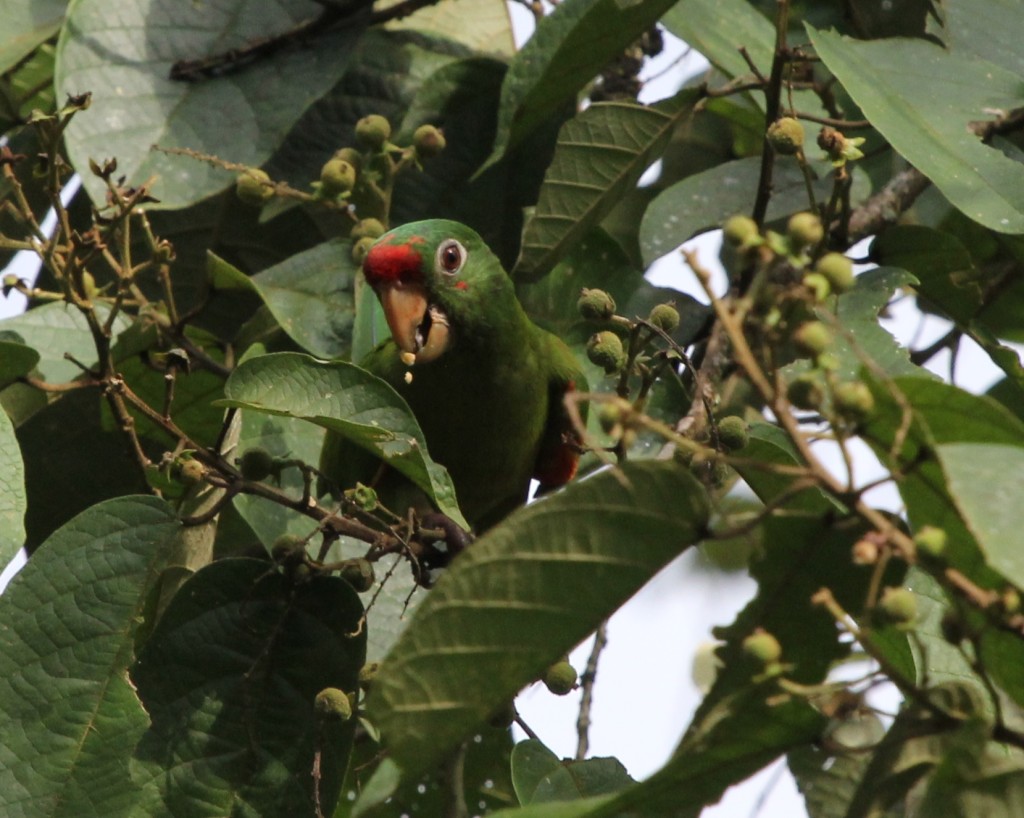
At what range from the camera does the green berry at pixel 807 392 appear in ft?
4.00

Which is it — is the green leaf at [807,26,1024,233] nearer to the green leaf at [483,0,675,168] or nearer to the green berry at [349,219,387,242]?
the green leaf at [483,0,675,168]

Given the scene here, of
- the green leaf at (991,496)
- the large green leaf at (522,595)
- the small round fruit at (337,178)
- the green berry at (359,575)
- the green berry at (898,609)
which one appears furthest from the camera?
the small round fruit at (337,178)

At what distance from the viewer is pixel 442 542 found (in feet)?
7.97

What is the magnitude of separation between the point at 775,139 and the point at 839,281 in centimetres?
89

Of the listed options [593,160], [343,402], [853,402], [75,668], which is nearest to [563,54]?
[593,160]

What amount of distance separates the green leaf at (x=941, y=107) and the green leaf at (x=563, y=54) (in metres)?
0.42

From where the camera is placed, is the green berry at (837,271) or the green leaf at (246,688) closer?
the green berry at (837,271)

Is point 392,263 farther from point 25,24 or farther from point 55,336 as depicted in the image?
point 25,24

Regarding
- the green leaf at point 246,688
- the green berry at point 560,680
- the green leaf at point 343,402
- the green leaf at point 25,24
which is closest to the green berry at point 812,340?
the green leaf at point 343,402

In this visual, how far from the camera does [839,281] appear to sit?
4.25 ft

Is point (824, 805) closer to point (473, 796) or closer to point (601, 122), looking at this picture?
point (473, 796)

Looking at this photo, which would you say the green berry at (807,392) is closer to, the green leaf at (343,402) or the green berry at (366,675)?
the green leaf at (343,402)

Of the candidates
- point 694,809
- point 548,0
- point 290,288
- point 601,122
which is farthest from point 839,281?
point 548,0

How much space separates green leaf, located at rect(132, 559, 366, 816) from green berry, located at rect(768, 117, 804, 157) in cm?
100
